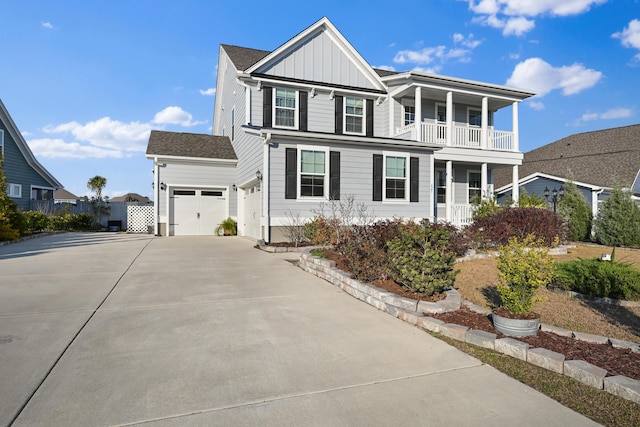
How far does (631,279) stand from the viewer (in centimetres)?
573

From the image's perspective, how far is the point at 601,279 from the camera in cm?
593

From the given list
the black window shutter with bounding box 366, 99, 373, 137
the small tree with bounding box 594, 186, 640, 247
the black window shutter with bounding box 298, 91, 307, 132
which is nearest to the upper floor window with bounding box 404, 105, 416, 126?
the black window shutter with bounding box 366, 99, 373, 137

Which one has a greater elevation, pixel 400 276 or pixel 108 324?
pixel 400 276

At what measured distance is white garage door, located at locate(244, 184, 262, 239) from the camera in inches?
549

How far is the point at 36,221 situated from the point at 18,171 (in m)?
4.62

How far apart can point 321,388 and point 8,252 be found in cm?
1190

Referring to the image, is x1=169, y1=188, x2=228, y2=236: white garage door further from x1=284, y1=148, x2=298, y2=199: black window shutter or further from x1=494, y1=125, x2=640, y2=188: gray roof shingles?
x1=494, y1=125, x2=640, y2=188: gray roof shingles

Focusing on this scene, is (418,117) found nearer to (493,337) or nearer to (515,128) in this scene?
(515,128)

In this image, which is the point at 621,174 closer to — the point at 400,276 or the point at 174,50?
the point at 400,276

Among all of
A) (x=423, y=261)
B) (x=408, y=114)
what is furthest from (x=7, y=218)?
(x=408, y=114)

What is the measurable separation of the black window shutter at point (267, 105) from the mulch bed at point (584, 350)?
12064mm

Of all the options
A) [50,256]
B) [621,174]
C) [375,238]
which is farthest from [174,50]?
[621,174]

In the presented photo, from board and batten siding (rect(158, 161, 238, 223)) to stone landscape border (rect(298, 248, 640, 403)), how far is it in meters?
12.4

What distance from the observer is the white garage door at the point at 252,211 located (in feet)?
45.8
